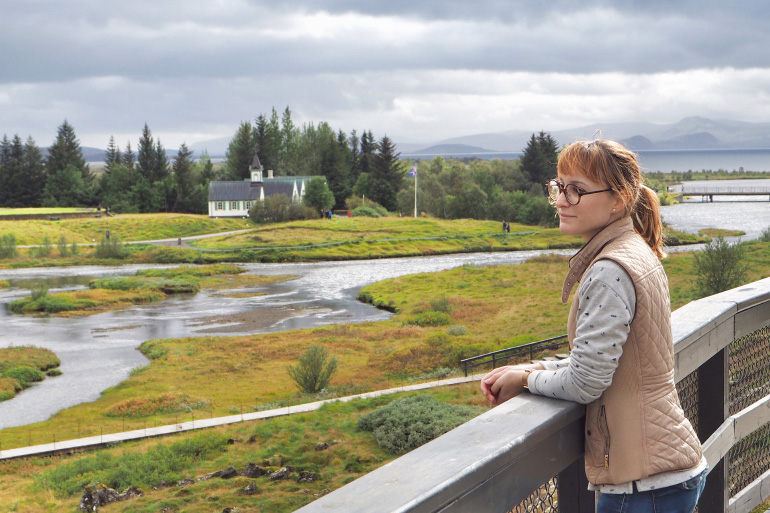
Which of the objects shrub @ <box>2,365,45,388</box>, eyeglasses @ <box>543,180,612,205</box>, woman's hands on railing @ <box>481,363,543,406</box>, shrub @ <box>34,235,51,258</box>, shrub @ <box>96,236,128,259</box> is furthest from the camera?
shrub @ <box>34,235,51,258</box>

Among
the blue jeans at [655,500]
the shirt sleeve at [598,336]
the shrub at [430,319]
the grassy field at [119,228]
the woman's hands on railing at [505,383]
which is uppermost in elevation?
the shirt sleeve at [598,336]

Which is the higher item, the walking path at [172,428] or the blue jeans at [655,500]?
the blue jeans at [655,500]

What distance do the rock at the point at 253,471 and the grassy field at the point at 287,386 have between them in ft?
1.41

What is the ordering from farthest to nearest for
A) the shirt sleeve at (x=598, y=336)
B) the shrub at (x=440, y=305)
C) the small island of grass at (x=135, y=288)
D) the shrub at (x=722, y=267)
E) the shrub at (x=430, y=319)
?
1. the small island of grass at (x=135, y=288)
2. the shrub at (x=440, y=305)
3. the shrub at (x=430, y=319)
4. the shrub at (x=722, y=267)
5. the shirt sleeve at (x=598, y=336)

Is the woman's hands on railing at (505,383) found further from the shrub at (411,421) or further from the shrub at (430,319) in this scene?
the shrub at (430,319)

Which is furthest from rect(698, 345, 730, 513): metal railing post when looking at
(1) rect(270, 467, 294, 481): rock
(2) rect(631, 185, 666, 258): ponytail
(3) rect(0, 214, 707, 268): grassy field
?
(3) rect(0, 214, 707, 268): grassy field

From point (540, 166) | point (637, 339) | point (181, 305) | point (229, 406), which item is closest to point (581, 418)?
point (637, 339)

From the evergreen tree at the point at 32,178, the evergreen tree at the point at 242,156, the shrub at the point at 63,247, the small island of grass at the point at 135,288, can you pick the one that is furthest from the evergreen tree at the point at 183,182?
the small island of grass at the point at 135,288

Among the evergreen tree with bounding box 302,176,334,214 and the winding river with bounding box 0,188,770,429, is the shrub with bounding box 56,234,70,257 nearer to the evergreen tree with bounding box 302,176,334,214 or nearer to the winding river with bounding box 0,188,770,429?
the winding river with bounding box 0,188,770,429

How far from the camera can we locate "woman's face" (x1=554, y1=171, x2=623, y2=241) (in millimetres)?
2766

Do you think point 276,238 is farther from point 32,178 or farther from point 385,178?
point 32,178

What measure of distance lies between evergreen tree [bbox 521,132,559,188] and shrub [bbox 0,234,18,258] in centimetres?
7613

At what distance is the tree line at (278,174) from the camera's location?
114438 millimetres

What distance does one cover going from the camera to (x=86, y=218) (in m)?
102
